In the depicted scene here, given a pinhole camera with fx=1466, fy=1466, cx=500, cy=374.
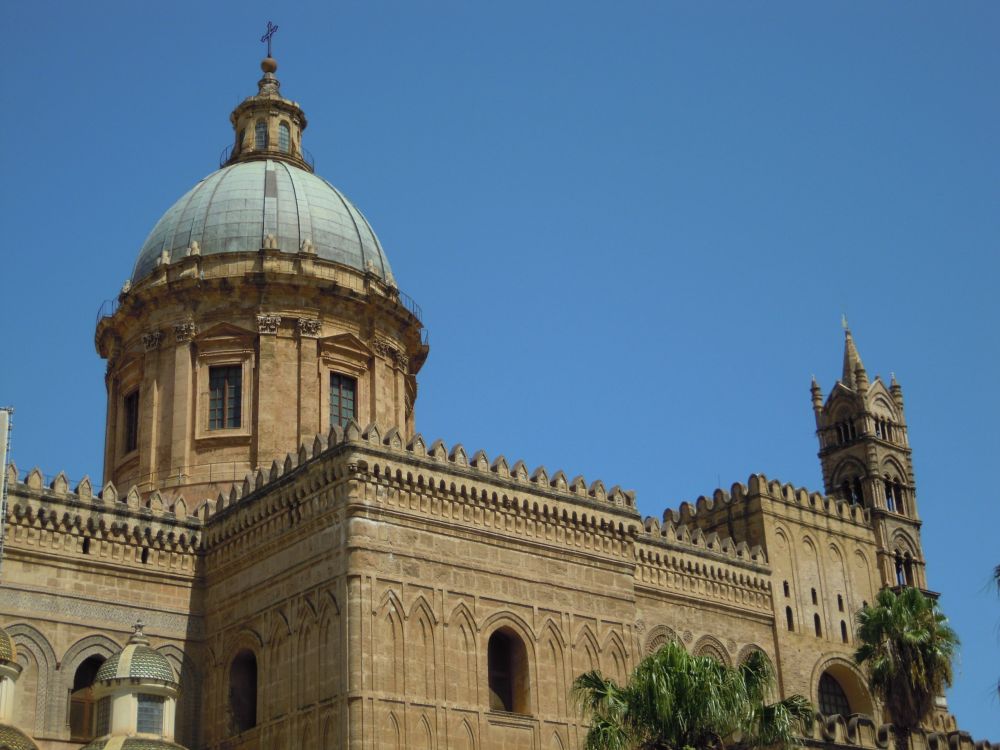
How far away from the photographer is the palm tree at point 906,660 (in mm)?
31625

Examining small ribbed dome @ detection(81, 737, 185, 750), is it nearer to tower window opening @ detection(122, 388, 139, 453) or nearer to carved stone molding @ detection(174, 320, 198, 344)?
tower window opening @ detection(122, 388, 139, 453)

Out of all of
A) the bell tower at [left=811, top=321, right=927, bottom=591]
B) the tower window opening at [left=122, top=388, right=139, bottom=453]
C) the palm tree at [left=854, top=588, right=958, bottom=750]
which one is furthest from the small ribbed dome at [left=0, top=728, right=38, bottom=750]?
the bell tower at [left=811, top=321, right=927, bottom=591]

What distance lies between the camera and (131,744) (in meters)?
26.4

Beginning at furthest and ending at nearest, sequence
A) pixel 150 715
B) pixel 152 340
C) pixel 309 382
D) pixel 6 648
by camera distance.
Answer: pixel 152 340 < pixel 309 382 < pixel 150 715 < pixel 6 648

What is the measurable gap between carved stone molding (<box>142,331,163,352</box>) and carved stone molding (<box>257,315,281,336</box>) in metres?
2.79

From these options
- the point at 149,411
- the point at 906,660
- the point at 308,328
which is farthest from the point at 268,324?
the point at 906,660

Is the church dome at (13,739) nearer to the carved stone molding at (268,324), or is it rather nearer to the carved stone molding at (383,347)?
the carved stone molding at (268,324)

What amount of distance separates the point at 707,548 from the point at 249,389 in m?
12.5

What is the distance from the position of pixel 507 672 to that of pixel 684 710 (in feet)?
26.2

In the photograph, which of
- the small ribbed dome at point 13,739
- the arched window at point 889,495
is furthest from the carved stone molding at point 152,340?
the arched window at point 889,495

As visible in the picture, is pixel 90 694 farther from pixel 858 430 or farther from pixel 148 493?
pixel 858 430

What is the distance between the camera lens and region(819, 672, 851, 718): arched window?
3975cm

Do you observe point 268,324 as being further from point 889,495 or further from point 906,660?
point 889,495

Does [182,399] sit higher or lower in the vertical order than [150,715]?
higher
